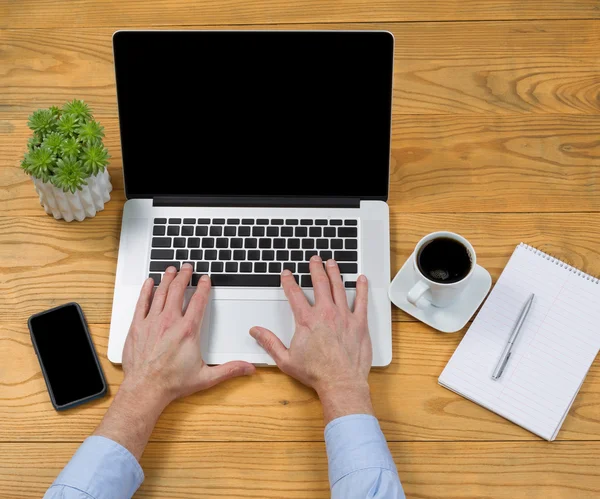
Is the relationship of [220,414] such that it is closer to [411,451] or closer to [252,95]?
[411,451]

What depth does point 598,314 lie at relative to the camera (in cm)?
103

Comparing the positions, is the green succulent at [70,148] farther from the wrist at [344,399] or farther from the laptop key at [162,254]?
the wrist at [344,399]

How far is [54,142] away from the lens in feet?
3.22

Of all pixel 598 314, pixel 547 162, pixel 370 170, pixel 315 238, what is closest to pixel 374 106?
→ pixel 370 170

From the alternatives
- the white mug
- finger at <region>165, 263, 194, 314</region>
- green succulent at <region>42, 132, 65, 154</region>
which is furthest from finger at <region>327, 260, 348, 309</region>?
green succulent at <region>42, 132, 65, 154</region>

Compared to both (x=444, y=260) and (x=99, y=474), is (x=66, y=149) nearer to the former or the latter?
(x=99, y=474)

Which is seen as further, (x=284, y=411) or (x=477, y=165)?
(x=477, y=165)

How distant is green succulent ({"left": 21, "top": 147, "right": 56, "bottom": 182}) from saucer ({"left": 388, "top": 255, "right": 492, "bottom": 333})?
0.56 m

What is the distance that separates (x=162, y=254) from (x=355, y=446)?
429 millimetres

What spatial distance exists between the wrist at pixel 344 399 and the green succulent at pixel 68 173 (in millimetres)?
480

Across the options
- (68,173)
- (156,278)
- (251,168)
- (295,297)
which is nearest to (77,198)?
(68,173)

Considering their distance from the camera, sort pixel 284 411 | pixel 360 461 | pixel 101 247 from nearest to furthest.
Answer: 1. pixel 360 461
2. pixel 284 411
3. pixel 101 247

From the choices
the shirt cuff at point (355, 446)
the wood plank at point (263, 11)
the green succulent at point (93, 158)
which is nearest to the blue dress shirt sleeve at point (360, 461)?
the shirt cuff at point (355, 446)

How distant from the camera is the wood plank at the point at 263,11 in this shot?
125cm
